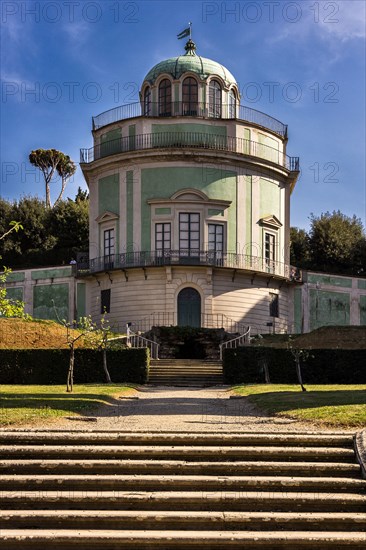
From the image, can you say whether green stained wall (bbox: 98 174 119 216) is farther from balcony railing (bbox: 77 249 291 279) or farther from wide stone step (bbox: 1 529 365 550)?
wide stone step (bbox: 1 529 365 550)

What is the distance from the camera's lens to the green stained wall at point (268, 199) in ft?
160

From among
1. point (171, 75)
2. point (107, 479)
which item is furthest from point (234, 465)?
point (171, 75)

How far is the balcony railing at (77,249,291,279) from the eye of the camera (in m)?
45.7

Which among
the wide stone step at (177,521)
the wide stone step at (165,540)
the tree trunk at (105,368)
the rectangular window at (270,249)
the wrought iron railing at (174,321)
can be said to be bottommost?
the wide stone step at (165,540)

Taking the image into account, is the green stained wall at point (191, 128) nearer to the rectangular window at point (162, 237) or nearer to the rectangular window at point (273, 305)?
the rectangular window at point (162, 237)

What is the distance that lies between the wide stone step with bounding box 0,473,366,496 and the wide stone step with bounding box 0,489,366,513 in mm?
320

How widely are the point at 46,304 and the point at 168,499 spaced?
41.5 m

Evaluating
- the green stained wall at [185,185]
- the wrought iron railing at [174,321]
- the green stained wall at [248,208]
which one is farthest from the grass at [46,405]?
the green stained wall at [248,208]

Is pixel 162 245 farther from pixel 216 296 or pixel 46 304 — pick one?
pixel 46 304

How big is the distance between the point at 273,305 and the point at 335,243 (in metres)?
14.9

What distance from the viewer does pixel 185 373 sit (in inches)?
1262

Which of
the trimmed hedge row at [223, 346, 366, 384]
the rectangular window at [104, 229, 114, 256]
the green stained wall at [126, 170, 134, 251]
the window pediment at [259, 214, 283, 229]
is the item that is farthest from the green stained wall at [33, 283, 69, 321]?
the trimmed hedge row at [223, 346, 366, 384]

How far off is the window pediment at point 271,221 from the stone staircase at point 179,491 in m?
36.6

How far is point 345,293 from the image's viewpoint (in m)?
51.1
